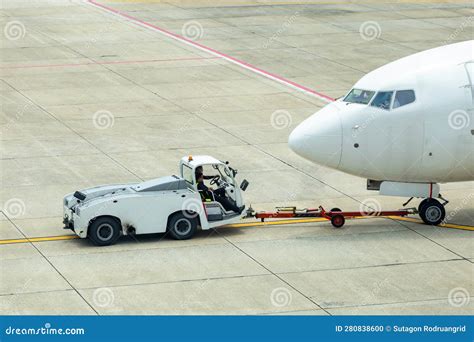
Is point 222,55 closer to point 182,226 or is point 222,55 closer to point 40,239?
point 182,226

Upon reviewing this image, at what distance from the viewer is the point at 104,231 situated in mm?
25266

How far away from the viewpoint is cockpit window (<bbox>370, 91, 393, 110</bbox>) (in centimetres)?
2616

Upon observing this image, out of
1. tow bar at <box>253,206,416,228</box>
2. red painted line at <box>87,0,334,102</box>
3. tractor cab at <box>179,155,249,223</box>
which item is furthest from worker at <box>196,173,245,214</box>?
red painted line at <box>87,0,334,102</box>

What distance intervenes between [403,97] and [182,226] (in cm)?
581

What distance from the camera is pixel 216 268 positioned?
24.1 metres

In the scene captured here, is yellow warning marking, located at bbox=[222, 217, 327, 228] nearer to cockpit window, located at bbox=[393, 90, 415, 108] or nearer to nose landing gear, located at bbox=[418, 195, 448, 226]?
nose landing gear, located at bbox=[418, 195, 448, 226]

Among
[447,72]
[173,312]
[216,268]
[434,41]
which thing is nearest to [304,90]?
[434,41]

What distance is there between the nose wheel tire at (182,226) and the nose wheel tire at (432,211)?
5.49m

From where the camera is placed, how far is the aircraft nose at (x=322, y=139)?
85.9 ft

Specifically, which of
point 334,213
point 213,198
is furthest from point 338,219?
point 213,198

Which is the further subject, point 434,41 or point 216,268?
point 434,41

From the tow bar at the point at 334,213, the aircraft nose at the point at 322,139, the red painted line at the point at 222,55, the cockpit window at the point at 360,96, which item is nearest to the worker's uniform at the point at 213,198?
the tow bar at the point at 334,213

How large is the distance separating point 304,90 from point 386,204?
46.2 feet
